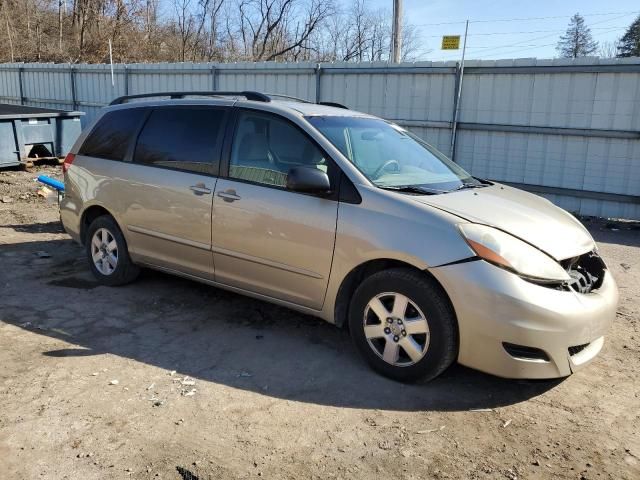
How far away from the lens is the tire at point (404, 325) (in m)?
3.39

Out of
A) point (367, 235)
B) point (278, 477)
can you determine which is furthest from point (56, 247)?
point (278, 477)

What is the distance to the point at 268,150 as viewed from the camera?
14.1 ft

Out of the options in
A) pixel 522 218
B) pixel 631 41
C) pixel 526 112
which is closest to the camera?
pixel 522 218

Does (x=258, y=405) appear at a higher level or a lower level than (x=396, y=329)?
lower

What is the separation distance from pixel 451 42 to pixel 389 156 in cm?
815

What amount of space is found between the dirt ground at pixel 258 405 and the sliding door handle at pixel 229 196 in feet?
3.39

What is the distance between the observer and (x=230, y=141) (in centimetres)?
444

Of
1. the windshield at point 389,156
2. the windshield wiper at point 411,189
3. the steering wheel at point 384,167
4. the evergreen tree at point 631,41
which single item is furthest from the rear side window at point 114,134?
the evergreen tree at point 631,41

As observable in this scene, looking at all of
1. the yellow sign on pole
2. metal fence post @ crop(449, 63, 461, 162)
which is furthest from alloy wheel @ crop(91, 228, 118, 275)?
the yellow sign on pole

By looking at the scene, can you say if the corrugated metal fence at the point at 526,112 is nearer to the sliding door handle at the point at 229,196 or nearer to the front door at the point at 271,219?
the front door at the point at 271,219

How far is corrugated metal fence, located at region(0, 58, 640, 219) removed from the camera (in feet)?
30.3

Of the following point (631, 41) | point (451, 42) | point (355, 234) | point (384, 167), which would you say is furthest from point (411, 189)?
point (631, 41)

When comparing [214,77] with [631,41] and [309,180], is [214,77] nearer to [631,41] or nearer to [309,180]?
[309,180]

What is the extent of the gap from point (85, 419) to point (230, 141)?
2.28m
